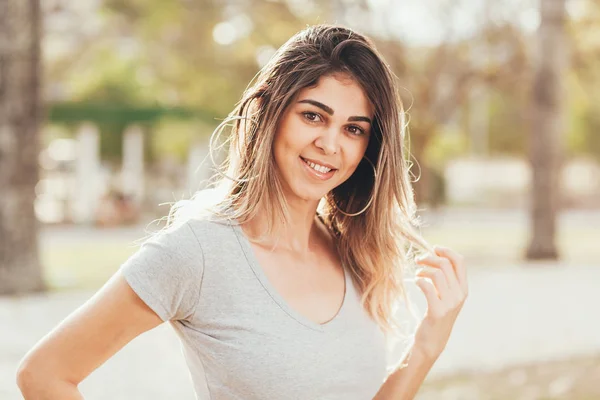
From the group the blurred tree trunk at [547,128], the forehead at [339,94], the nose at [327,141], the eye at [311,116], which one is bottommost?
the blurred tree trunk at [547,128]

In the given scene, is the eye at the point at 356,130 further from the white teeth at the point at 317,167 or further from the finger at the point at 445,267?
the finger at the point at 445,267

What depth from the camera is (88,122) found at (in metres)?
26.3

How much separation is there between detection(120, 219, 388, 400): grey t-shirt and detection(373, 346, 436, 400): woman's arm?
11 centimetres

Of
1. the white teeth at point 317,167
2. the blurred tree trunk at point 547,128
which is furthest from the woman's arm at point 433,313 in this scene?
the blurred tree trunk at point 547,128

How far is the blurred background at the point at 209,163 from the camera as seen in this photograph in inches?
309

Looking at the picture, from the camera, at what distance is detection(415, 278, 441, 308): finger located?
2406mm

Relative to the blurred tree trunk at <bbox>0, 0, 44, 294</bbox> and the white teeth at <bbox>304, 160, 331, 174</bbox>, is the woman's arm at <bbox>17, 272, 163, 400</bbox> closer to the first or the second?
the white teeth at <bbox>304, 160, 331, 174</bbox>

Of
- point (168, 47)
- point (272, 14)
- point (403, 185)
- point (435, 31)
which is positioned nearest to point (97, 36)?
point (168, 47)

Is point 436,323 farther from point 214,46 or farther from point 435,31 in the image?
point 214,46

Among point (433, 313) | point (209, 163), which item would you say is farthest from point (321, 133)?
point (209, 163)

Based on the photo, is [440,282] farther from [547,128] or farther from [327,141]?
[547,128]

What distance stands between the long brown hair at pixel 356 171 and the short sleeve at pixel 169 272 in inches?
7.6

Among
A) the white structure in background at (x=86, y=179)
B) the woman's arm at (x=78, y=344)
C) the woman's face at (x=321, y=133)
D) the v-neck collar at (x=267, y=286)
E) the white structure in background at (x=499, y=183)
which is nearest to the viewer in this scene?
the woman's arm at (x=78, y=344)

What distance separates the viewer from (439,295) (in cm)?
244
